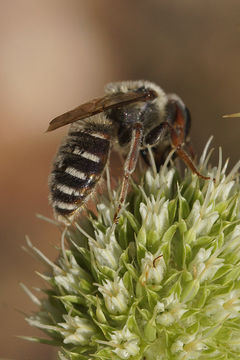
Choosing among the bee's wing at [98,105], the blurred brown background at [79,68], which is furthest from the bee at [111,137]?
the blurred brown background at [79,68]

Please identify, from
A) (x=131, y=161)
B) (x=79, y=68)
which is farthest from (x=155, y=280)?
(x=79, y=68)

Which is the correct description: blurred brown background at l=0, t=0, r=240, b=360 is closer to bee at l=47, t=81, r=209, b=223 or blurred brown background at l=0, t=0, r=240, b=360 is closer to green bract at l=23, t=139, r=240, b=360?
bee at l=47, t=81, r=209, b=223

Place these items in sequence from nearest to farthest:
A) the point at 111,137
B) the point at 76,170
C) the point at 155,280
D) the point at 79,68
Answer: the point at 155,280 < the point at 76,170 < the point at 111,137 < the point at 79,68

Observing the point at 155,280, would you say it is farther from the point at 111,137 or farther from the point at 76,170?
the point at 111,137

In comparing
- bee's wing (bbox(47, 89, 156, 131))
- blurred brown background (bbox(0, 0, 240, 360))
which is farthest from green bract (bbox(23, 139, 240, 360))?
blurred brown background (bbox(0, 0, 240, 360))

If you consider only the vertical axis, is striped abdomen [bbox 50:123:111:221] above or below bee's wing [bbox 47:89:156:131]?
below

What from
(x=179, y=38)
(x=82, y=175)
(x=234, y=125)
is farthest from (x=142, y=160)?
(x=179, y=38)
